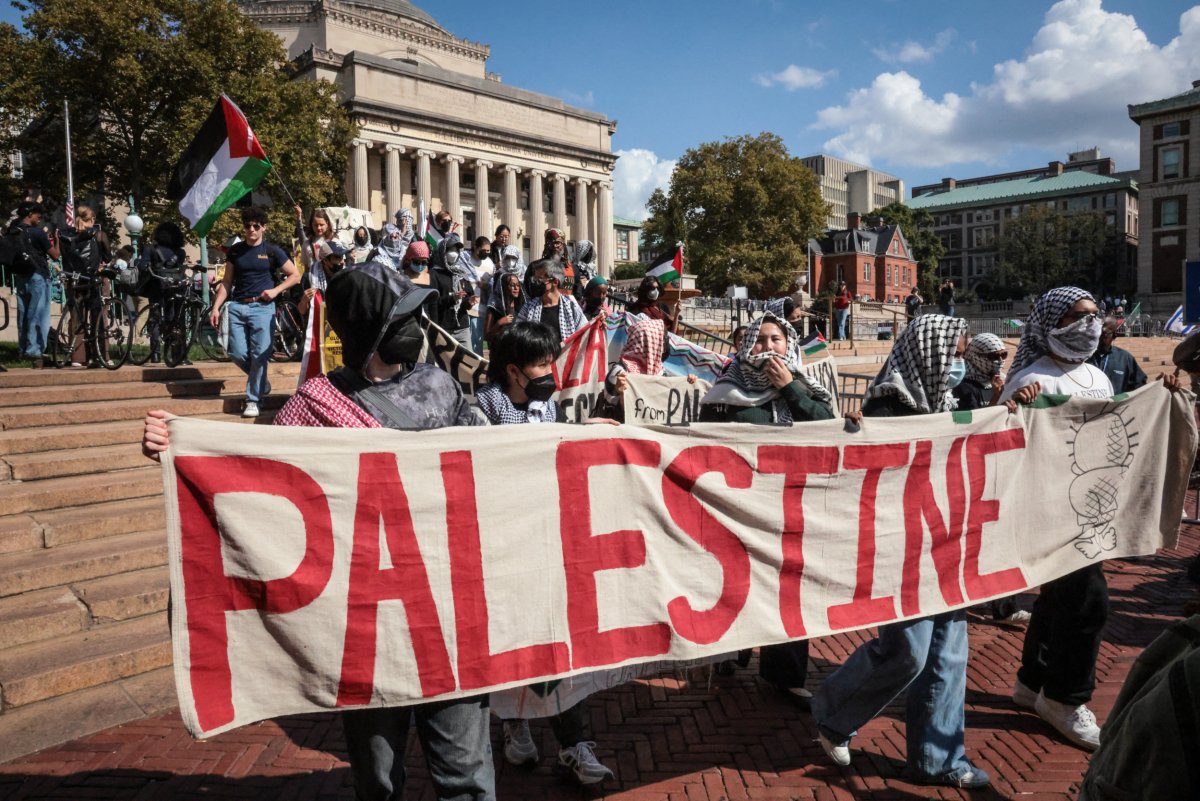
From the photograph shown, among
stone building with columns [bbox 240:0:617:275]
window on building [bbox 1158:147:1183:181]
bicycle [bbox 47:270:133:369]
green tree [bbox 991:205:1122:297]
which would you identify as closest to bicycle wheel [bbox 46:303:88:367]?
bicycle [bbox 47:270:133:369]

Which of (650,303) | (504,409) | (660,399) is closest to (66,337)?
(650,303)

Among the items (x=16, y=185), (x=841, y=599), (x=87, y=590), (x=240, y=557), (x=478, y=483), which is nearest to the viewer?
(x=240, y=557)

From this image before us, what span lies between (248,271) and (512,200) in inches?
2341

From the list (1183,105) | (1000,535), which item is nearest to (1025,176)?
(1183,105)

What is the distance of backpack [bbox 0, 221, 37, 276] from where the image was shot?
9188 mm

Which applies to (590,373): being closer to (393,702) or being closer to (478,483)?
(478,483)

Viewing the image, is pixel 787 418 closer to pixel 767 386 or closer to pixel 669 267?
pixel 767 386

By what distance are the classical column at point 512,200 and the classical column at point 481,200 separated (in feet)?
5.94

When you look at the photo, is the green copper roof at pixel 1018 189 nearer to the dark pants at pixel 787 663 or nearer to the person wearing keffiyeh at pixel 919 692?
the dark pants at pixel 787 663

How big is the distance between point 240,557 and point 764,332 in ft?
8.62

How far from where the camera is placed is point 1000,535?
3947 millimetres

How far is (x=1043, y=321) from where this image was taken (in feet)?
14.1

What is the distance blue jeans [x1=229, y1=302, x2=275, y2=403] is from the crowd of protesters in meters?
4.38

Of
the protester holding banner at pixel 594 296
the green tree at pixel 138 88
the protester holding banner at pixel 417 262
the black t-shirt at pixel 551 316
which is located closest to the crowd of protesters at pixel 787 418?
the black t-shirt at pixel 551 316
